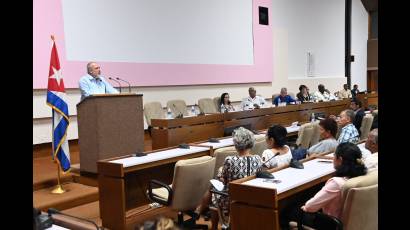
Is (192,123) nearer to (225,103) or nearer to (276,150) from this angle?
(276,150)

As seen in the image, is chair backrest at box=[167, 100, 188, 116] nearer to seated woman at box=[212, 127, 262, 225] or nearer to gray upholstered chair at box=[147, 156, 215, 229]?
gray upholstered chair at box=[147, 156, 215, 229]

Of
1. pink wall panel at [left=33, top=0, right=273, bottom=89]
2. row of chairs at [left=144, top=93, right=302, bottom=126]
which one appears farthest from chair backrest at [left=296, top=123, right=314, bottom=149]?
pink wall panel at [left=33, top=0, right=273, bottom=89]

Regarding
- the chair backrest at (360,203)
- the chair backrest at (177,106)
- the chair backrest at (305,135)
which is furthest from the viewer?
the chair backrest at (177,106)

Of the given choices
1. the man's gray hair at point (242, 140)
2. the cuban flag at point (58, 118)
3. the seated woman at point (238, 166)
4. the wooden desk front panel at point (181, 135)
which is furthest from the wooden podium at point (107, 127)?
the man's gray hair at point (242, 140)

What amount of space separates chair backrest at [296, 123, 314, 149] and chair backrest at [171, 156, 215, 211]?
2226mm

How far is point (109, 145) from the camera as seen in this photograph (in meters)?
4.49

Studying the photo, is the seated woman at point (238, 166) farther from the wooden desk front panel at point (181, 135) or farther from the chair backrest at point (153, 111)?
the chair backrest at point (153, 111)

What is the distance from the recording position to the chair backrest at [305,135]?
5354 mm

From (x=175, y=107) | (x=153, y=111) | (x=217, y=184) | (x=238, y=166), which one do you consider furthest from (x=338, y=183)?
(x=175, y=107)

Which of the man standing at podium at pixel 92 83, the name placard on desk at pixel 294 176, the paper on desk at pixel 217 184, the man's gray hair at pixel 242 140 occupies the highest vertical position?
the man standing at podium at pixel 92 83

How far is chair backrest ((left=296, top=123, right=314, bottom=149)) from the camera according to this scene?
17.6ft

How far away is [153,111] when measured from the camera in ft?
24.1

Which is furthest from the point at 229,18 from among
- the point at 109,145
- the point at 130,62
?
the point at 109,145

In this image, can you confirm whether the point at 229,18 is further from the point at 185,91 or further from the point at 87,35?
the point at 87,35
